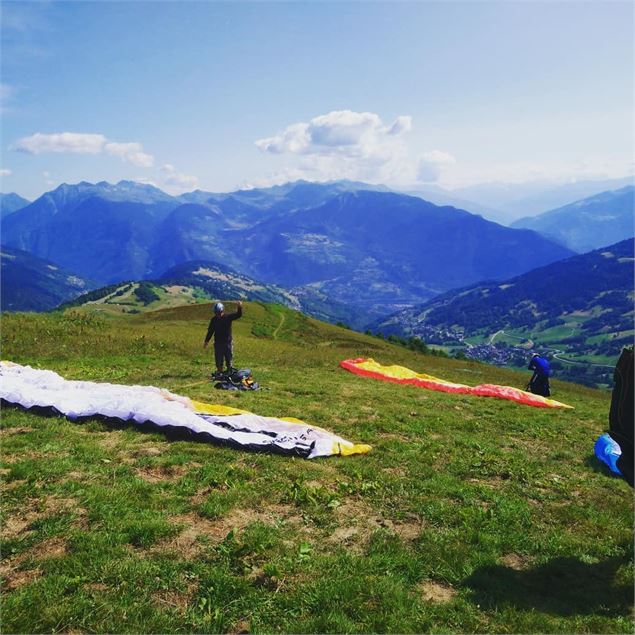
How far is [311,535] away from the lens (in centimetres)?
948

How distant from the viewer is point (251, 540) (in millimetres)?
8867

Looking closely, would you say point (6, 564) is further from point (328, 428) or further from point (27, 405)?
point (328, 428)

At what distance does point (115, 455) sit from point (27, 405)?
5599 millimetres

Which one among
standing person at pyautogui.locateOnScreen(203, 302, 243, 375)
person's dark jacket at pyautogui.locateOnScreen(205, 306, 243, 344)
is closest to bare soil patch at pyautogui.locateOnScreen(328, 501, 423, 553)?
standing person at pyautogui.locateOnScreen(203, 302, 243, 375)

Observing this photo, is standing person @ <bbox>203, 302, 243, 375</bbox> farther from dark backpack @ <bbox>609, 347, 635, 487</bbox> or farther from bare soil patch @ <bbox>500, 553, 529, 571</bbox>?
dark backpack @ <bbox>609, 347, 635, 487</bbox>

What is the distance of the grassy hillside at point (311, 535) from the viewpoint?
23.7 feet

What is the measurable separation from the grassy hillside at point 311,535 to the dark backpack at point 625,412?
2.06m

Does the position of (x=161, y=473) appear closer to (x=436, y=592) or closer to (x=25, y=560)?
(x=25, y=560)

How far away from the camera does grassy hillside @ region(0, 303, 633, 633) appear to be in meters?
7.22

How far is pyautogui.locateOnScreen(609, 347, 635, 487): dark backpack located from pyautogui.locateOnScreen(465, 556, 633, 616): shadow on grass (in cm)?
193

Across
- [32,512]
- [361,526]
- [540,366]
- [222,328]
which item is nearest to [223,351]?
[222,328]

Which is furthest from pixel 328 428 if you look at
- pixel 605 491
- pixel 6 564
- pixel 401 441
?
pixel 6 564

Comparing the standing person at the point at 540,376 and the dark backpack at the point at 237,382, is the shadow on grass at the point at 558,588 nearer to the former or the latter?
the dark backpack at the point at 237,382

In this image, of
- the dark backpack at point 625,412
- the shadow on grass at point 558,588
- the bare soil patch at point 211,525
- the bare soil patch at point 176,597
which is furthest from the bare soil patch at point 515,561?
the bare soil patch at point 176,597
